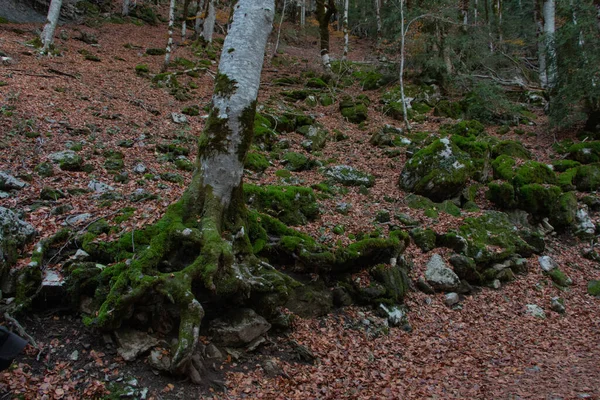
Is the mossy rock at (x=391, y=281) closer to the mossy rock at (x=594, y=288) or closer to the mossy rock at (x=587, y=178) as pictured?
the mossy rock at (x=594, y=288)

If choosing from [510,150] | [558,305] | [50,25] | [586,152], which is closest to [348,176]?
[558,305]

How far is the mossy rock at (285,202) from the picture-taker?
708 cm

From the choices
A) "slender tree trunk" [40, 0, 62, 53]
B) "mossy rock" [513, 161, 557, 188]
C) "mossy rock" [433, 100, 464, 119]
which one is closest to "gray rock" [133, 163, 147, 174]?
"mossy rock" [513, 161, 557, 188]

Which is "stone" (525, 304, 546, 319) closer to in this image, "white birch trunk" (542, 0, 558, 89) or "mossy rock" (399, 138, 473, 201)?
"mossy rock" (399, 138, 473, 201)

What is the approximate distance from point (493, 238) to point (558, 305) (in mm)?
1858

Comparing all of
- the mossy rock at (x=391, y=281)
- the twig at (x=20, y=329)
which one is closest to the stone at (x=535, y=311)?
the mossy rock at (x=391, y=281)

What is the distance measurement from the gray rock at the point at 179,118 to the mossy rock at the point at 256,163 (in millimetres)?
3026

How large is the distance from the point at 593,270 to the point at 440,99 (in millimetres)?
11027

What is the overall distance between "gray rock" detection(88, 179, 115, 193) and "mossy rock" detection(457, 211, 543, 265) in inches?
296

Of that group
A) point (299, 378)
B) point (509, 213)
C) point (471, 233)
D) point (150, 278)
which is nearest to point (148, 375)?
point (150, 278)

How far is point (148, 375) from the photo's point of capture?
3.80 metres

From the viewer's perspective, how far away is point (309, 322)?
5.60 m

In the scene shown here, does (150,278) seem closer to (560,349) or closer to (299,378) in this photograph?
(299,378)

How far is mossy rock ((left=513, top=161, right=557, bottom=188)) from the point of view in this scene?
10.1 meters
